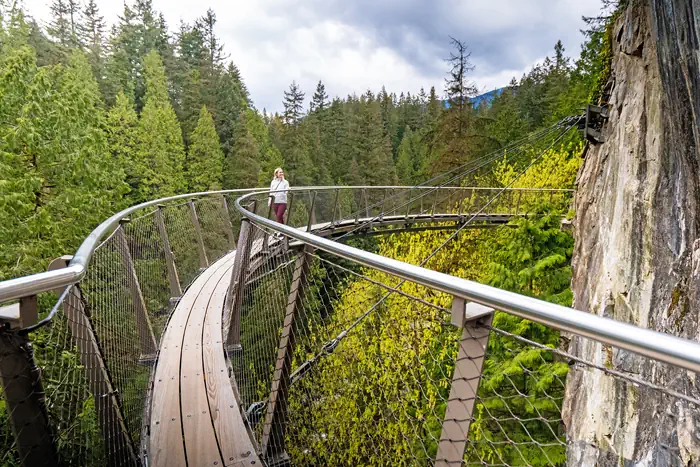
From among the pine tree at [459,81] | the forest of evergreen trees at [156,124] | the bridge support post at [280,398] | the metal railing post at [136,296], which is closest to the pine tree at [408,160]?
the forest of evergreen trees at [156,124]

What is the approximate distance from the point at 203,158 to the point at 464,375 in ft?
103

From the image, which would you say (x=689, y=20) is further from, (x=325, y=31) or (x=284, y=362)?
(x=325, y=31)

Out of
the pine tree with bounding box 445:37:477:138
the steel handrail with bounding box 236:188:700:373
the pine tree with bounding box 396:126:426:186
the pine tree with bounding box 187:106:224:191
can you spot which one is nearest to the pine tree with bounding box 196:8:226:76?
the pine tree with bounding box 187:106:224:191

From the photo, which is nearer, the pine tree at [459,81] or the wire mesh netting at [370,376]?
the wire mesh netting at [370,376]

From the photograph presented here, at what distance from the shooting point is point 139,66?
3547 centimetres

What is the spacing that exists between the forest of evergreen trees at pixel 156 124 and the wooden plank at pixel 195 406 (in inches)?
407

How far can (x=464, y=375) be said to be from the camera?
40.5 inches

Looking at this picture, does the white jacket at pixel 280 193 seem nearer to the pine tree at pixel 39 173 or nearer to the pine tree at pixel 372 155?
the pine tree at pixel 39 173

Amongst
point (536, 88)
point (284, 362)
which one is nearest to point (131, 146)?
point (284, 362)

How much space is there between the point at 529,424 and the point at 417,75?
9679 cm

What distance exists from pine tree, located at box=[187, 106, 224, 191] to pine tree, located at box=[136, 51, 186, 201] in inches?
40.4

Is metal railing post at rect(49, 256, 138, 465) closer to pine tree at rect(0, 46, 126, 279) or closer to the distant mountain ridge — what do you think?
pine tree at rect(0, 46, 126, 279)

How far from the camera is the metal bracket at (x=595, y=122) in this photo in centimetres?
738

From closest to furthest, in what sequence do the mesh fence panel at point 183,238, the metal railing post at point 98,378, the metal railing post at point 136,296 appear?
the metal railing post at point 98,378
the metal railing post at point 136,296
the mesh fence panel at point 183,238
